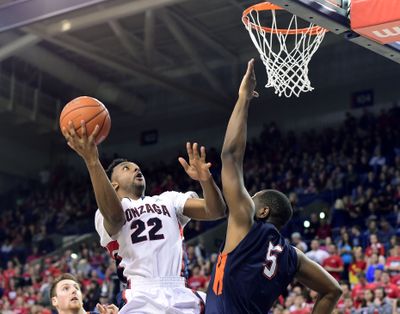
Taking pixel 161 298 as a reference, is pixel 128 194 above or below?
above

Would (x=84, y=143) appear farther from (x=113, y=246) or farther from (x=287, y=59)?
(x=287, y=59)

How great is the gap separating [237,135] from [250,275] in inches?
27.5

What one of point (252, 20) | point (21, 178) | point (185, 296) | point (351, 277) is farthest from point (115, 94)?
point (185, 296)

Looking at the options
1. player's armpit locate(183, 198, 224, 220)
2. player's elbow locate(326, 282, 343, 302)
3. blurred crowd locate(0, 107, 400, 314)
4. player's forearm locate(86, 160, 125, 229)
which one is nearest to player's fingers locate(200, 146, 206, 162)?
player's armpit locate(183, 198, 224, 220)

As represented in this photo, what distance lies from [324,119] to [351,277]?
972 cm

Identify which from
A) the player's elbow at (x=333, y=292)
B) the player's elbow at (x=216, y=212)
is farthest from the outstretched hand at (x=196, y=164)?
the player's elbow at (x=333, y=292)

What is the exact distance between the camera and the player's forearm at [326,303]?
14.0ft

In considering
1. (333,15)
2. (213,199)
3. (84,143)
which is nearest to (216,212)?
(213,199)

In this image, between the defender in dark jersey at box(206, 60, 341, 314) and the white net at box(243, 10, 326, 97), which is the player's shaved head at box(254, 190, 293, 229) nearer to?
the defender in dark jersey at box(206, 60, 341, 314)

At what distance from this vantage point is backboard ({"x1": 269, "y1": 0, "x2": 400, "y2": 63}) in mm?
5973

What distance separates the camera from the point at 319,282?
4270 millimetres

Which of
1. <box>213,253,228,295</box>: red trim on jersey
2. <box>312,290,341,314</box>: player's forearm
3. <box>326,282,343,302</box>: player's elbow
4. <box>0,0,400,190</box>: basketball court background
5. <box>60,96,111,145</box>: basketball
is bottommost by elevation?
<box>312,290,341,314</box>: player's forearm

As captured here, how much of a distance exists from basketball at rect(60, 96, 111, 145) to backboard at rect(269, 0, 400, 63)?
5.92ft

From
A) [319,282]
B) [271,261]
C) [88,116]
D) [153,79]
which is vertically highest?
[153,79]
